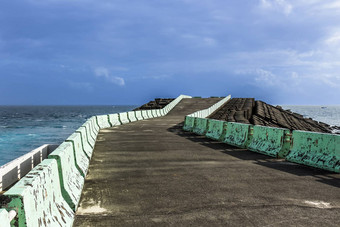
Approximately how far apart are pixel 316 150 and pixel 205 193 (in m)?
4.67

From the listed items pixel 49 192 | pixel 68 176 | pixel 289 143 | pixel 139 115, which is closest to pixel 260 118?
pixel 139 115

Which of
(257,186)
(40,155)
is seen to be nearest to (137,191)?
(257,186)

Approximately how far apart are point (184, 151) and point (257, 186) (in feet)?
16.4

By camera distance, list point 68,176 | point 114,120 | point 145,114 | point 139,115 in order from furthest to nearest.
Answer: point 145,114
point 139,115
point 114,120
point 68,176

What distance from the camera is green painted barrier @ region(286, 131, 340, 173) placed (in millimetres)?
8461

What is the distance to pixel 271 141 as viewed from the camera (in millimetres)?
11047

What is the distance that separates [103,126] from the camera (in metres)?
22.2

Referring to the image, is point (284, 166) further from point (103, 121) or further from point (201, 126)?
point (103, 121)

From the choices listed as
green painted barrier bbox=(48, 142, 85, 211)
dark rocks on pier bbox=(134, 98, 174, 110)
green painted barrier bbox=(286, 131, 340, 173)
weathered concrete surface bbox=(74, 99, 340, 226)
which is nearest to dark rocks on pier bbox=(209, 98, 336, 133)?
dark rocks on pier bbox=(134, 98, 174, 110)

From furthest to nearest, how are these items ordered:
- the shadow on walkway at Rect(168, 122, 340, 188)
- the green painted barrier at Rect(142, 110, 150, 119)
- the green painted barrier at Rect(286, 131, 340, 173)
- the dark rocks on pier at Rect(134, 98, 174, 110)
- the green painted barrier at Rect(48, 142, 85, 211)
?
the dark rocks on pier at Rect(134, 98, 174, 110)
the green painted barrier at Rect(142, 110, 150, 119)
the green painted barrier at Rect(286, 131, 340, 173)
the shadow on walkway at Rect(168, 122, 340, 188)
the green painted barrier at Rect(48, 142, 85, 211)

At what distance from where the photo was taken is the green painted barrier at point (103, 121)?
840 inches

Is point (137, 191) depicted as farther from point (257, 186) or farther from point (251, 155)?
point (251, 155)

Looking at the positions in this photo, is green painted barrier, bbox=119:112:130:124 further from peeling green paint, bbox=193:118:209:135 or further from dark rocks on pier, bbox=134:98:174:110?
dark rocks on pier, bbox=134:98:174:110

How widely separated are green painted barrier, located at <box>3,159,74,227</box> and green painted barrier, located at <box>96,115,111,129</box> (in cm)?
1665
